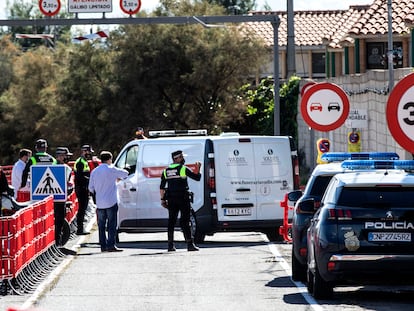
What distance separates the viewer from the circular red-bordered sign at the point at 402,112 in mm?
14648

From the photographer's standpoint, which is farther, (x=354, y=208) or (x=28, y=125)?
(x=28, y=125)

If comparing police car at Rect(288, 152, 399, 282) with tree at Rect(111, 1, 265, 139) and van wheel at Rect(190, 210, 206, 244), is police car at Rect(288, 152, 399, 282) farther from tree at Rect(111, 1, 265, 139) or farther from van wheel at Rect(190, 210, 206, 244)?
tree at Rect(111, 1, 265, 139)

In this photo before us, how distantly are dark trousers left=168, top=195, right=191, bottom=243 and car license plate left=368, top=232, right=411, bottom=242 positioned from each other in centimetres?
864

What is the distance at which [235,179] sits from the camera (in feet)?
81.0

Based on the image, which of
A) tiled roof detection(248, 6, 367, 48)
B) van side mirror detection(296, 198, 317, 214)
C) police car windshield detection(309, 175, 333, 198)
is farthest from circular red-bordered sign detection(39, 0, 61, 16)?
tiled roof detection(248, 6, 367, 48)

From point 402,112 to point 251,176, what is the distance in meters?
10.1

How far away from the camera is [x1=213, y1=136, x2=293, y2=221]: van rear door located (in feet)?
80.7

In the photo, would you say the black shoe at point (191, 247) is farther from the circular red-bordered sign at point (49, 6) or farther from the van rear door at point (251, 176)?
the circular red-bordered sign at point (49, 6)

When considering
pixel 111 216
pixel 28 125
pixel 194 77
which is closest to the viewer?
pixel 111 216

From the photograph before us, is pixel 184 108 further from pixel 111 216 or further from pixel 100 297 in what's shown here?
pixel 100 297

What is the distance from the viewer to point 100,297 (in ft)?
52.7

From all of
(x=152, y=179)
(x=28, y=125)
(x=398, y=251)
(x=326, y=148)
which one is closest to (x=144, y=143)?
(x=152, y=179)

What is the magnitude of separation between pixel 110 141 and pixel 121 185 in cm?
3952

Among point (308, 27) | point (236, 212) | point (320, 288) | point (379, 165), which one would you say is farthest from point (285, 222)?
point (308, 27)
